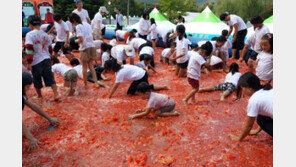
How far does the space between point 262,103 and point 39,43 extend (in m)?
4.24

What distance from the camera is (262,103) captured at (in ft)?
8.17

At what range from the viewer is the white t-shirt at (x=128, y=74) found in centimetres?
460

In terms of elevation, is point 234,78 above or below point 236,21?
below

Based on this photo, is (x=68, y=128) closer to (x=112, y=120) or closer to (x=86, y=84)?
(x=112, y=120)

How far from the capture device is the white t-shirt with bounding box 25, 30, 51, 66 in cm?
404

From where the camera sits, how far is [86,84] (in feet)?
18.7

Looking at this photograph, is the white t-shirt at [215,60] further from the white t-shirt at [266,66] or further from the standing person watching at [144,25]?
the standing person watching at [144,25]

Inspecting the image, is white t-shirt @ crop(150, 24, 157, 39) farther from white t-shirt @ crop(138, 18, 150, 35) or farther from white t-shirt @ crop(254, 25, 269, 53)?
white t-shirt @ crop(254, 25, 269, 53)

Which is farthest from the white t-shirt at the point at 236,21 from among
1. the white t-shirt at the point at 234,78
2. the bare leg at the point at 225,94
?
the bare leg at the point at 225,94

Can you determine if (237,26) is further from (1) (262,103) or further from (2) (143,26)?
(1) (262,103)

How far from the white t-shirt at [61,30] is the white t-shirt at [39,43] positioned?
2.36 meters

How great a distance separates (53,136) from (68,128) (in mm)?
300

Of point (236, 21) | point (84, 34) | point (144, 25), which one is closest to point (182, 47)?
point (236, 21)

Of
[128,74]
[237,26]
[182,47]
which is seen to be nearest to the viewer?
[128,74]
